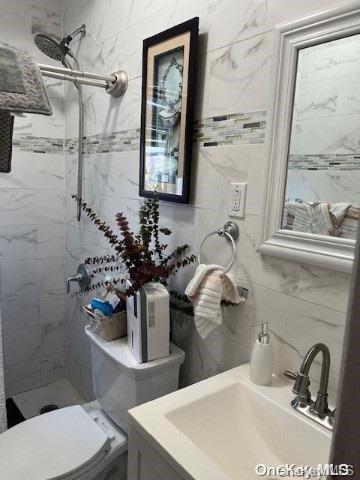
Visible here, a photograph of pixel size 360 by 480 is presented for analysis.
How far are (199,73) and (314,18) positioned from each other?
1.51 feet

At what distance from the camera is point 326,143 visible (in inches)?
36.9

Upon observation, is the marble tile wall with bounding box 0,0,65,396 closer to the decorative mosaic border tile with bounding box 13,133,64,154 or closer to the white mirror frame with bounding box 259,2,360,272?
the decorative mosaic border tile with bounding box 13,133,64,154

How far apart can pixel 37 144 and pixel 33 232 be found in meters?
0.57

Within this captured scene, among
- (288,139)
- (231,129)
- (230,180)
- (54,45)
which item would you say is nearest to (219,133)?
(231,129)

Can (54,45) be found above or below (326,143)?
above

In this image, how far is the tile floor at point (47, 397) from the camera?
2.30m

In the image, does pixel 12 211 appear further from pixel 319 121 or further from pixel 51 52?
pixel 319 121

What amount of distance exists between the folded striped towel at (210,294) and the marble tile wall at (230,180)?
90 millimetres

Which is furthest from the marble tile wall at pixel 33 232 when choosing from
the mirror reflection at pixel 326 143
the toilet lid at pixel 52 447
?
the mirror reflection at pixel 326 143

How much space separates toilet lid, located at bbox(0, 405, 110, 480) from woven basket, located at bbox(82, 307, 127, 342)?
0.37 m

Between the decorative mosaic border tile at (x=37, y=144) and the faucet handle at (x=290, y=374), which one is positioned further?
the decorative mosaic border tile at (x=37, y=144)

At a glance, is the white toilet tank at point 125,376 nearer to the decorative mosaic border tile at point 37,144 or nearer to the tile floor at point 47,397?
the tile floor at point 47,397

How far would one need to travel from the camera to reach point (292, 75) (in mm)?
979

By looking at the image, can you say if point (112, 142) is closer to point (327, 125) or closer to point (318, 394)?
point (327, 125)
